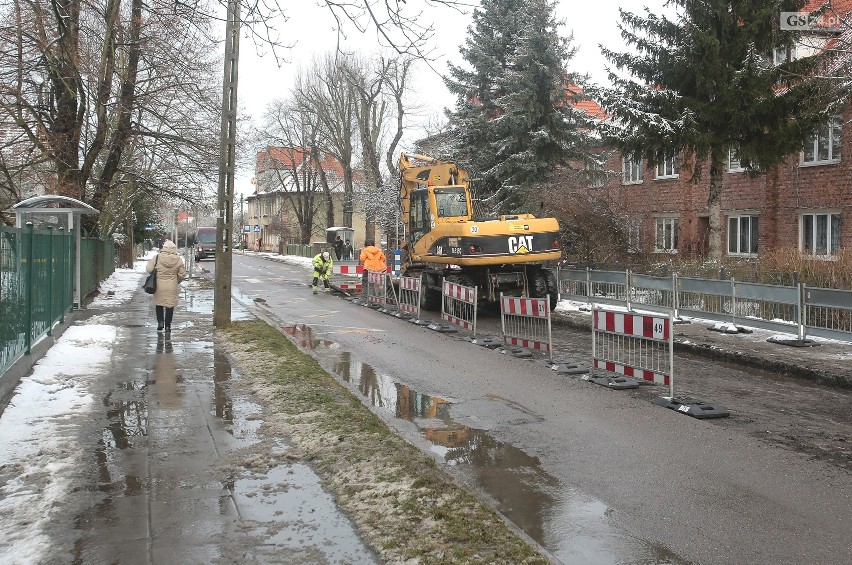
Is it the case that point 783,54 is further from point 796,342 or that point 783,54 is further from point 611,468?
point 611,468

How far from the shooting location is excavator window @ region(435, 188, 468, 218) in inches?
807

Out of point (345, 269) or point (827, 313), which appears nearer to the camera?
point (827, 313)

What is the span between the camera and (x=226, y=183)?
15.3 m

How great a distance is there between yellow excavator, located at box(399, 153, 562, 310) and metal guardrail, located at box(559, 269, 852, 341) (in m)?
1.55

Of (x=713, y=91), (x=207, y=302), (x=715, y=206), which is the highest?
(x=713, y=91)

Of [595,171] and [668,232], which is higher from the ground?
[595,171]

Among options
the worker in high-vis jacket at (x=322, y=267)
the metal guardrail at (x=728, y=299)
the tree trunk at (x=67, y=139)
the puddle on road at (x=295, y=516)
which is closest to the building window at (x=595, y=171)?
the metal guardrail at (x=728, y=299)

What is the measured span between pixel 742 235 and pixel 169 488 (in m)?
25.6

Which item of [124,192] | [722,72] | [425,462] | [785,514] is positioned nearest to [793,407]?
[785,514]

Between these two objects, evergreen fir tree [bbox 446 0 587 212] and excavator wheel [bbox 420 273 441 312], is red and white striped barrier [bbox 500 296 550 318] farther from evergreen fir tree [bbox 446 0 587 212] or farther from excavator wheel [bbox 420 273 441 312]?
evergreen fir tree [bbox 446 0 587 212]

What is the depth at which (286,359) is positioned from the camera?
11.6 meters

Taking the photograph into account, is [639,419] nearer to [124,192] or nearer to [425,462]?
[425,462]

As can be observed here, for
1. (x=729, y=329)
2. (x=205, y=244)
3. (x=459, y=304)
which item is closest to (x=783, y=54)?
(x=729, y=329)

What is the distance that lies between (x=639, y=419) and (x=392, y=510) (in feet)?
13.6
